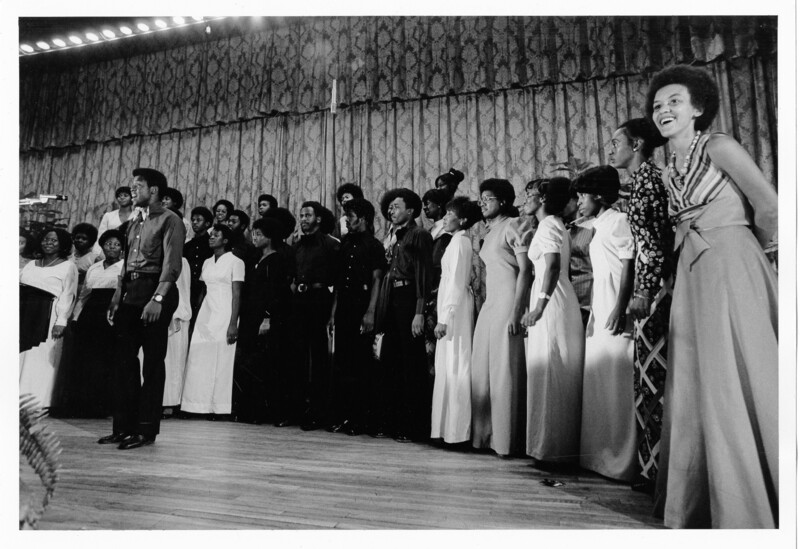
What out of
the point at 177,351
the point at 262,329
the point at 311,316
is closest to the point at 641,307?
the point at 311,316

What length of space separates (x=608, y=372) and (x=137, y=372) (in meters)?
2.44

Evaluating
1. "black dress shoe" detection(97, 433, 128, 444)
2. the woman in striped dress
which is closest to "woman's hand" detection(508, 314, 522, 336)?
the woman in striped dress

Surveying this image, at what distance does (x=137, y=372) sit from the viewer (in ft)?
10.5

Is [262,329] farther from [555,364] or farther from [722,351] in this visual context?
[722,351]

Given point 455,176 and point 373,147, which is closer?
point 455,176

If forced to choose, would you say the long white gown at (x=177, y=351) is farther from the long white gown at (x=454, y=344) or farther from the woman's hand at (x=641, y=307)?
the woman's hand at (x=641, y=307)

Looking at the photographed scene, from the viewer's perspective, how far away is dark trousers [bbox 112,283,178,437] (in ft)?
10.4

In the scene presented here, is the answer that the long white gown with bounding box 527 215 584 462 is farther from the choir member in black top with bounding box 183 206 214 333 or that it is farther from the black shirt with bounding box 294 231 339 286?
the choir member in black top with bounding box 183 206 214 333

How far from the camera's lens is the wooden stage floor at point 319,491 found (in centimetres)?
197

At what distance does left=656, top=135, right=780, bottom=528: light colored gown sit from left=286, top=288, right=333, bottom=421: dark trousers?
257 centimetres

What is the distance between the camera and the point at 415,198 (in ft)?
12.7

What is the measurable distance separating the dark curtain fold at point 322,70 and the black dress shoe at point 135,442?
154cm

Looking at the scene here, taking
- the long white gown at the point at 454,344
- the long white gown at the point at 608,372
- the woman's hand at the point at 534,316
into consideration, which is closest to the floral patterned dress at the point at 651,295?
the long white gown at the point at 608,372

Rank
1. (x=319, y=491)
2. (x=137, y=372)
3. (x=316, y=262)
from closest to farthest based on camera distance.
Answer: (x=319, y=491), (x=137, y=372), (x=316, y=262)
